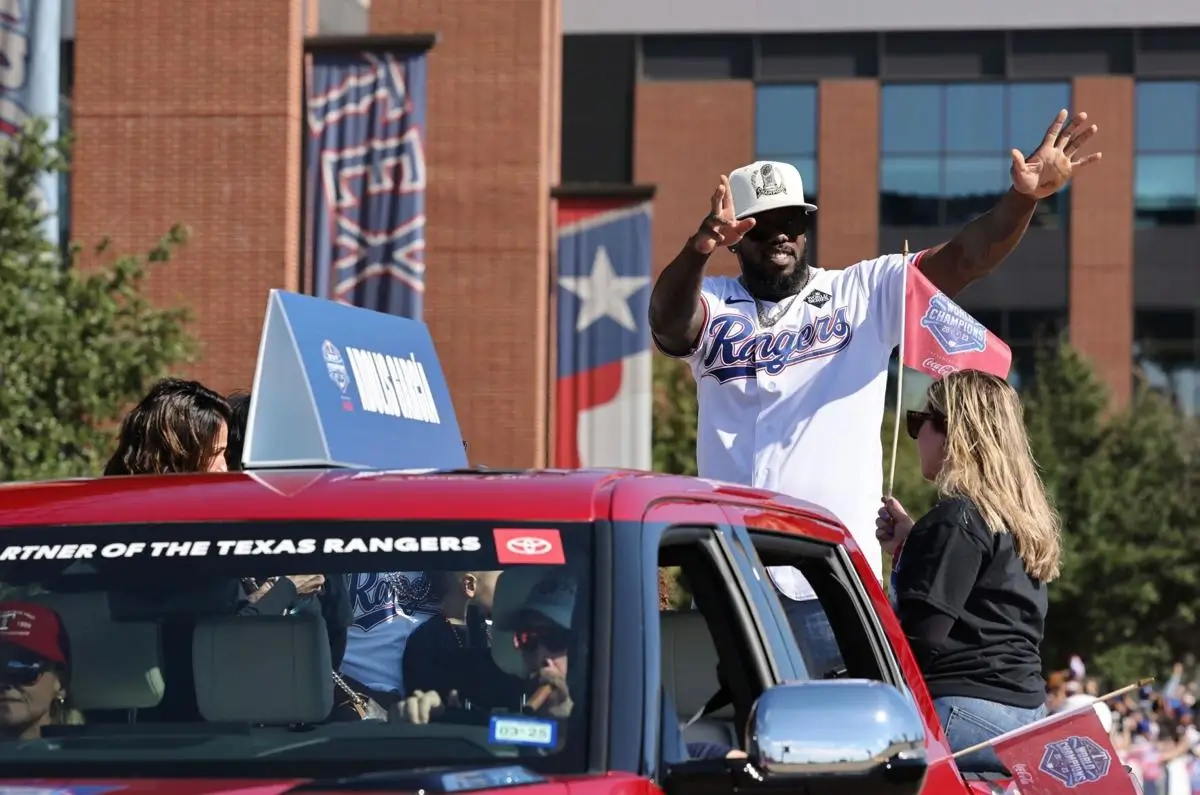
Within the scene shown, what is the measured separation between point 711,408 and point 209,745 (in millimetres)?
2995

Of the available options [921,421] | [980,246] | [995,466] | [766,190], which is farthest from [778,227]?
[995,466]

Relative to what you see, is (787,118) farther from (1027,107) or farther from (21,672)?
(21,672)

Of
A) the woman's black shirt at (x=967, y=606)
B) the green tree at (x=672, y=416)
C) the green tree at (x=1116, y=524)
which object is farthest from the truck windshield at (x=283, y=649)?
the green tree at (x=1116, y=524)

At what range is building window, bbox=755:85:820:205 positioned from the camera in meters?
56.7

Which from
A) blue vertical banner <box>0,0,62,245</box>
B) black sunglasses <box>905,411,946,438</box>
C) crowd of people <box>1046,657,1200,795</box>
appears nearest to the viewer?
black sunglasses <box>905,411,946,438</box>

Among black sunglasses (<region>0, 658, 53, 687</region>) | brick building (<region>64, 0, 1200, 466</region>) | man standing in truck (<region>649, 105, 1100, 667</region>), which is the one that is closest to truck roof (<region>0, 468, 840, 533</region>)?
black sunglasses (<region>0, 658, 53, 687</region>)

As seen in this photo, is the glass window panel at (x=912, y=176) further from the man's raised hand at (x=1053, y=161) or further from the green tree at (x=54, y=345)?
the man's raised hand at (x=1053, y=161)

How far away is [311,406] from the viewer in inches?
191

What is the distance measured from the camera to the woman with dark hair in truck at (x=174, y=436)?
599 centimetres

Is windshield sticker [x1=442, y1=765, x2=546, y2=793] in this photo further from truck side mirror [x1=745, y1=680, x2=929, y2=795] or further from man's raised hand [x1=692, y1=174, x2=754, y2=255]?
man's raised hand [x1=692, y1=174, x2=754, y2=255]

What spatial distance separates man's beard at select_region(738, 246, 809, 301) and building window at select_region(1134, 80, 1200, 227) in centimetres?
5203

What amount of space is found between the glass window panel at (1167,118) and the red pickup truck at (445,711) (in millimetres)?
54328

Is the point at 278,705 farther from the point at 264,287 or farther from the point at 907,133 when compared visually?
the point at 907,133

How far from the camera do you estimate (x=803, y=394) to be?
6.00 meters
